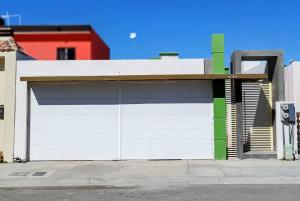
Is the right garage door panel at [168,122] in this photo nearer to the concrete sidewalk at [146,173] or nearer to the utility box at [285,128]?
the concrete sidewalk at [146,173]

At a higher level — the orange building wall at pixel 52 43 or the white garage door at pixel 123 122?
the orange building wall at pixel 52 43

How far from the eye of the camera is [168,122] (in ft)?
54.5

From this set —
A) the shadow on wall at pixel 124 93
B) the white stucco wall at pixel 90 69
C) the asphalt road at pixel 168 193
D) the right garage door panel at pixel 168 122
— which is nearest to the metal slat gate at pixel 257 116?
the right garage door panel at pixel 168 122

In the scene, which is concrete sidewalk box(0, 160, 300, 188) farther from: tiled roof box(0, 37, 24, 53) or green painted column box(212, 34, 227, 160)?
tiled roof box(0, 37, 24, 53)

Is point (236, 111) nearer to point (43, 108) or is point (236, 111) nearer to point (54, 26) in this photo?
point (43, 108)

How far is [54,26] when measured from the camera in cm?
3225

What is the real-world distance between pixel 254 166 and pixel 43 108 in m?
6.96

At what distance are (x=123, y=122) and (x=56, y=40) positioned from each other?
17.1m

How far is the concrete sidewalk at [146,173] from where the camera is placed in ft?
40.3

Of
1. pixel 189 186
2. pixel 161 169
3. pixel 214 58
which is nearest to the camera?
pixel 189 186

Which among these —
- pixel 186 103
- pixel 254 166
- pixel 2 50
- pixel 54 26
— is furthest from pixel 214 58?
pixel 54 26

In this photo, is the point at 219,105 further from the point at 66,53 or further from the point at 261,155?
the point at 66,53

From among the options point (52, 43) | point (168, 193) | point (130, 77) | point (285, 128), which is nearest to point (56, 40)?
point (52, 43)

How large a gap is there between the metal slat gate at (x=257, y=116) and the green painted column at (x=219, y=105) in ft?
4.12
